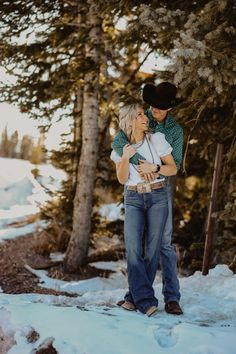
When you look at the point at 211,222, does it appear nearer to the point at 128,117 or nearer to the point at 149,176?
the point at 149,176

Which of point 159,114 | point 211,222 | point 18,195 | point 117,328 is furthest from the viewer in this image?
point 18,195

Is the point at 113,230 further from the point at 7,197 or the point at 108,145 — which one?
the point at 7,197

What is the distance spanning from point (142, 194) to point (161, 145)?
0.48m

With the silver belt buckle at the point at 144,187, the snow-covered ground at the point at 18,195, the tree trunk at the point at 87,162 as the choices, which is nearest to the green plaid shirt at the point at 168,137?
the silver belt buckle at the point at 144,187

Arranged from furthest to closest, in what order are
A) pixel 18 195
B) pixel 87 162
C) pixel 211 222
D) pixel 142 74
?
1. pixel 18 195
2. pixel 142 74
3. pixel 87 162
4. pixel 211 222

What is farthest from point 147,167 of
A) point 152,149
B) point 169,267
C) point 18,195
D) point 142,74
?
point 18,195

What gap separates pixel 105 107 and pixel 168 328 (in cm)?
664

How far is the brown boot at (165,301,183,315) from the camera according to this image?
14.8 feet

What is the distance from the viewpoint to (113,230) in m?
10.4

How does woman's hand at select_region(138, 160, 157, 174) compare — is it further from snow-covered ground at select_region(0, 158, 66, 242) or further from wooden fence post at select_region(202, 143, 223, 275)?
snow-covered ground at select_region(0, 158, 66, 242)

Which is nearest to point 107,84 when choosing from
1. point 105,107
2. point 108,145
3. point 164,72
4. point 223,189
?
point 105,107

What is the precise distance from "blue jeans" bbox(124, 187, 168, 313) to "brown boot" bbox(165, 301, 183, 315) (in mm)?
188

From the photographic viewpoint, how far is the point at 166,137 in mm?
4395

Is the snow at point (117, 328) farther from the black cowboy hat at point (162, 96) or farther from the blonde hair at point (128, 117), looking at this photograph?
the black cowboy hat at point (162, 96)
